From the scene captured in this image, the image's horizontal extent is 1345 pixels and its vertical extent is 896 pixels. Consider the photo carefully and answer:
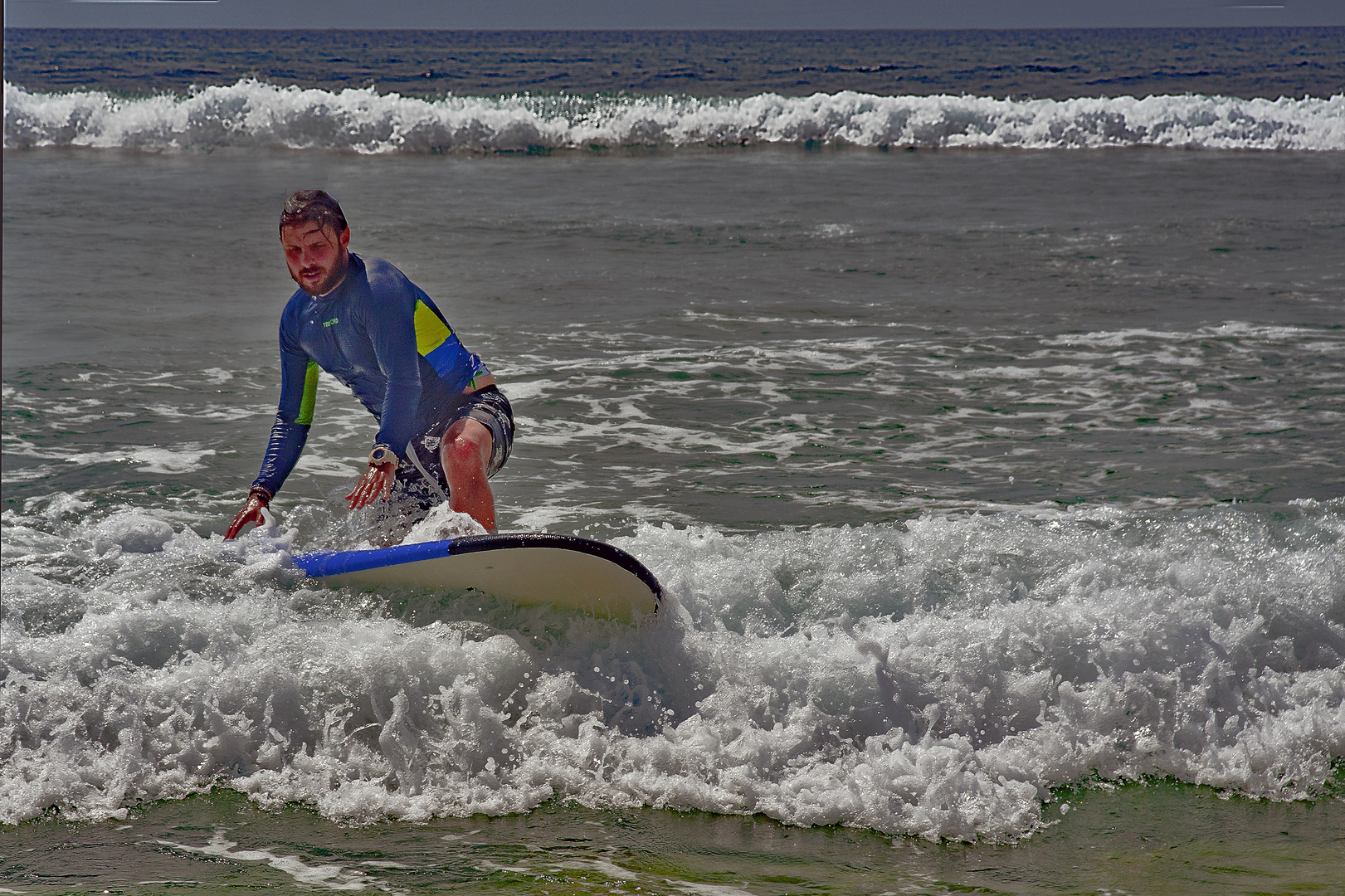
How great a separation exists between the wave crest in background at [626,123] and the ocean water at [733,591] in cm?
1282

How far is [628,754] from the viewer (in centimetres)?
385

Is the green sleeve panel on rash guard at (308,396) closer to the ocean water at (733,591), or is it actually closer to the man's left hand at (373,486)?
the ocean water at (733,591)

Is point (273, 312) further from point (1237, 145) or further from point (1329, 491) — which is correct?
point (1237, 145)

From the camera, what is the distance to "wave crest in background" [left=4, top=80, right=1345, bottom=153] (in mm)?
25844

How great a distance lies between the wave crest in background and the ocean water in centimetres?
1282

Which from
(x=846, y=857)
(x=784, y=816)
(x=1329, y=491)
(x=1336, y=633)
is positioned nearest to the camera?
(x=846, y=857)

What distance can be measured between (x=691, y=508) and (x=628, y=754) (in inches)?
105

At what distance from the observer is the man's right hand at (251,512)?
4492mm

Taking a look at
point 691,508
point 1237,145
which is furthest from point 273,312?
point 1237,145

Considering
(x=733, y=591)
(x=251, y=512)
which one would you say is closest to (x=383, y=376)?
(x=251, y=512)

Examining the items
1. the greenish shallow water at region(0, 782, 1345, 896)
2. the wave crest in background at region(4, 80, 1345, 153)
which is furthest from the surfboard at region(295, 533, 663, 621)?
the wave crest in background at region(4, 80, 1345, 153)

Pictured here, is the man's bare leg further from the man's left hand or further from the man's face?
the man's face

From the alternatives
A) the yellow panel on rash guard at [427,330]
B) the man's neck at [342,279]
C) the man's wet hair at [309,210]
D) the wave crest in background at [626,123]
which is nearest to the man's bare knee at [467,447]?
the yellow panel on rash guard at [427,330]

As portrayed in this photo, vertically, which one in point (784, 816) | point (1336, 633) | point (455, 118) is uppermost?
point (455, 118)
